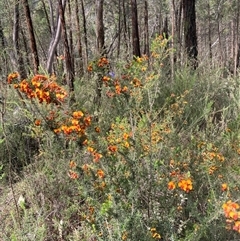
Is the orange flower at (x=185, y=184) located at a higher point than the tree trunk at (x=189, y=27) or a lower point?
lower

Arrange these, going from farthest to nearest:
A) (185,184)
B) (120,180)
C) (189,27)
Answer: (189,27), (120,180), (185,184)

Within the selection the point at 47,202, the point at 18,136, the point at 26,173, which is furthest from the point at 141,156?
the point at 18,136

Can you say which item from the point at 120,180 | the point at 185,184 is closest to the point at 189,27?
the point at 120,180

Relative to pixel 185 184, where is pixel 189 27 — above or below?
above

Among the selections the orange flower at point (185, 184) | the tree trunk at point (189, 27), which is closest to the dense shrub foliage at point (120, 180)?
the orange flower at point (185, 184)

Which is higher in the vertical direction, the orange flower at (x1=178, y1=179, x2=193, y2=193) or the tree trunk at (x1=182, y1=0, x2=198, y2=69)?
the tree trunk at (x1=182, y1=0, x2=198, y2=69)

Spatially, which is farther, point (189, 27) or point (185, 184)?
point (189, 27)

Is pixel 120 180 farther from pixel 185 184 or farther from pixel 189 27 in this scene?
pixel 189 27

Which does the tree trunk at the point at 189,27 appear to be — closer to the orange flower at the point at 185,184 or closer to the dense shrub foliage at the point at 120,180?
the dense shrub foliage at the point at 120,180

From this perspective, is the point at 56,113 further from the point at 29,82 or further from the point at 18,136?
the point at 18,136

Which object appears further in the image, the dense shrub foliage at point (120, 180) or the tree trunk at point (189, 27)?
the tree trunk at point (189, 27)

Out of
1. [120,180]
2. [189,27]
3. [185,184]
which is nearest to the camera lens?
[185,184]

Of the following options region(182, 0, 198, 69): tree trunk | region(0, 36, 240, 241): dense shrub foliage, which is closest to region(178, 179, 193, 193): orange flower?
region(0, 36, 240, 241): dense shrub foliage

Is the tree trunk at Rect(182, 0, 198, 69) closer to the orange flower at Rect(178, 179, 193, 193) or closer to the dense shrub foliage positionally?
the dense shrub foliage
